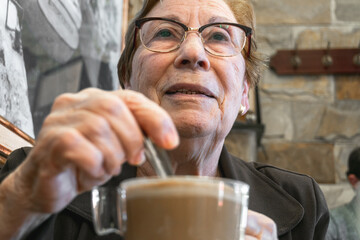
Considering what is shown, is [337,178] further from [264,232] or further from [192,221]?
[192,221]

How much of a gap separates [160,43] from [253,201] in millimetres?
482

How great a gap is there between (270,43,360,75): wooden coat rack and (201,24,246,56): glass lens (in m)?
2.36

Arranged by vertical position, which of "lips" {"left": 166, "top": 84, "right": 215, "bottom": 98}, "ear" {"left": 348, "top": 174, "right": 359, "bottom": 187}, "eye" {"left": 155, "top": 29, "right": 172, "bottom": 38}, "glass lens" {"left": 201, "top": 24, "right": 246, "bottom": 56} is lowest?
"ear" {"left": 348, "top": 174, "right": 359, "bottom": 187}

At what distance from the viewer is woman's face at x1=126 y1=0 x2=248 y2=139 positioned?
1158 millimetres

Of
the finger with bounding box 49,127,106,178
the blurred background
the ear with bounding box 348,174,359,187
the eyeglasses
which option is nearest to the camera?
the finger with bounding box 49,127,106,178

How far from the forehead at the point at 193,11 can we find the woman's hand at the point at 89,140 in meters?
0.73

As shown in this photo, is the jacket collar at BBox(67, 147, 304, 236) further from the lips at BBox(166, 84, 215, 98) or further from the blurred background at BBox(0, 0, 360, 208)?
the blurred background at BBox(0, 0, 360, 208)

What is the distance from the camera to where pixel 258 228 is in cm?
80

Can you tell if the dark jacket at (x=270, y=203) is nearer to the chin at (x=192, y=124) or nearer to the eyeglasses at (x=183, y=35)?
the chin at (x=192, y=124)

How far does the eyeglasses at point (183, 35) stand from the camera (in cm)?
130

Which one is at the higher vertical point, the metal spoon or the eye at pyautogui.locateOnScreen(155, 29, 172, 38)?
the metal spoon

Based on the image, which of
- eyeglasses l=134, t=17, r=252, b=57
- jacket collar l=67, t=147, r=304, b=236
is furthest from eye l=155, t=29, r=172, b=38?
jacket collar l=67, t=147, r=304, b=236

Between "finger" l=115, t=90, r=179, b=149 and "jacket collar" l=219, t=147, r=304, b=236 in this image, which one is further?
"jacket collar" l=219, t=147, r=304, b=236

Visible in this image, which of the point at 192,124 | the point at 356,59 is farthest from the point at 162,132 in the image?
the point at 356,59
